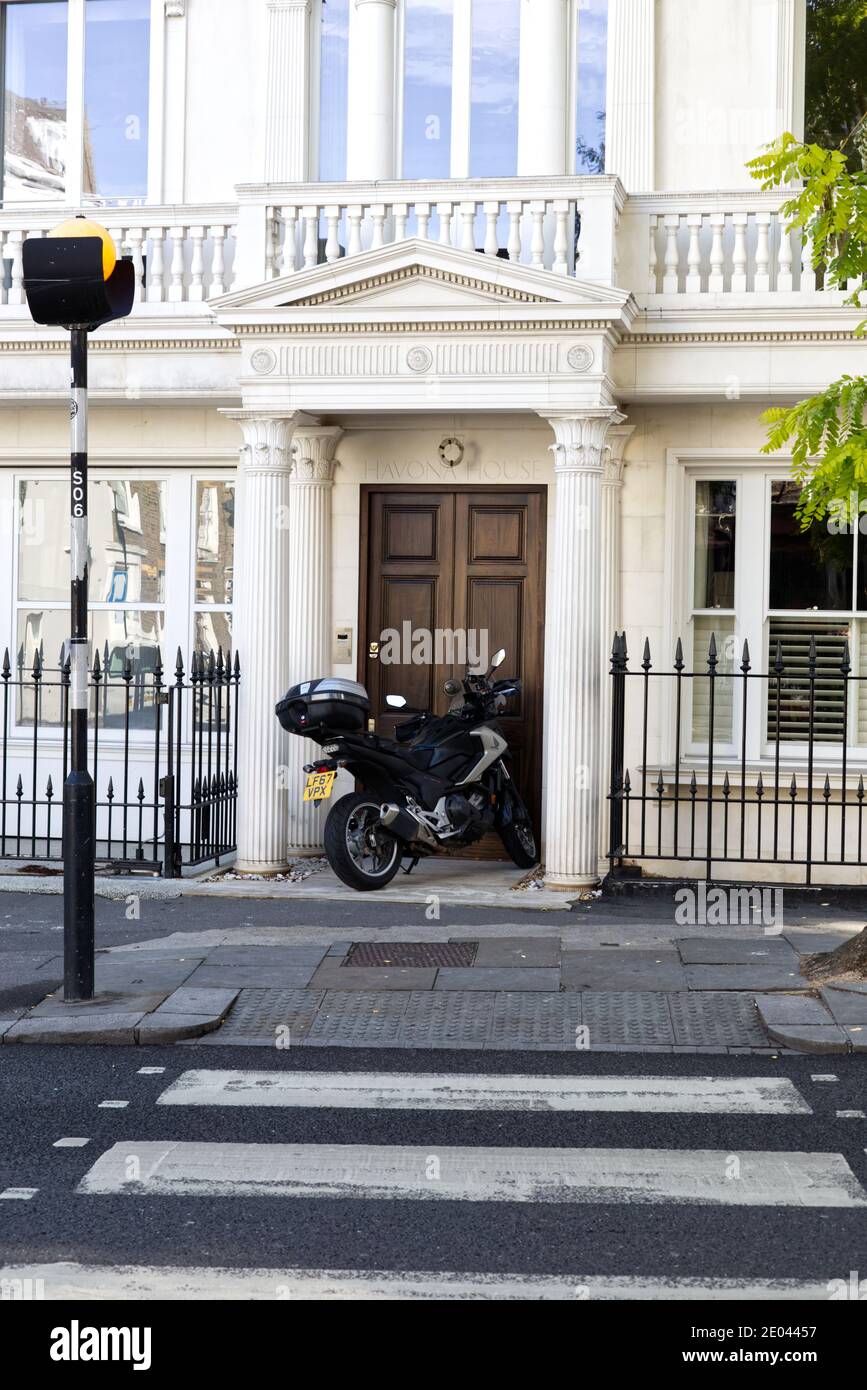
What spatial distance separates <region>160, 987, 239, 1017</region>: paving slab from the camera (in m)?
7.98

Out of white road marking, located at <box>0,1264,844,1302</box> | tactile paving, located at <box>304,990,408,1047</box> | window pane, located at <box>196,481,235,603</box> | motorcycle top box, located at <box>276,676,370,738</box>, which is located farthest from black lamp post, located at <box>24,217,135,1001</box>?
window pane, located at <box>196,481,235,603</box>

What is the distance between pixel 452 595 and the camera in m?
13.2

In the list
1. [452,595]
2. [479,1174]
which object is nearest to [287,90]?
[452,595]

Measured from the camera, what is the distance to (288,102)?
13.2 metres

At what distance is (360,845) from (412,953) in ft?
7.35

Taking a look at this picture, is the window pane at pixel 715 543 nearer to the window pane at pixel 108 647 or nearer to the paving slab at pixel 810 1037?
the window pane at pixel 108 647

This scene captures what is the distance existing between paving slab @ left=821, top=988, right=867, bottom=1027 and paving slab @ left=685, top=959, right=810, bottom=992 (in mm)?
251

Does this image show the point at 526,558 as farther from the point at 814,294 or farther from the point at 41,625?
the point at 41,625

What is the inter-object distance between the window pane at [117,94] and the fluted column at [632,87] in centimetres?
409

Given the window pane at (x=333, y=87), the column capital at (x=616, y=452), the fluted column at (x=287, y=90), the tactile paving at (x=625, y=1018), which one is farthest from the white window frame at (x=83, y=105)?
the tactile paving at (x=625, y=1018)

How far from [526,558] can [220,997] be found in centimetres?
587

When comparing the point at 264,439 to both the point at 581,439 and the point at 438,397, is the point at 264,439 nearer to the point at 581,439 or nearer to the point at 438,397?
the point at 438,397

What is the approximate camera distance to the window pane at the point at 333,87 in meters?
13.5

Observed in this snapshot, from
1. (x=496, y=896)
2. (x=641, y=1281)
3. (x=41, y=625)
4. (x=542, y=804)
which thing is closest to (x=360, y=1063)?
(x=641, y=1281)
